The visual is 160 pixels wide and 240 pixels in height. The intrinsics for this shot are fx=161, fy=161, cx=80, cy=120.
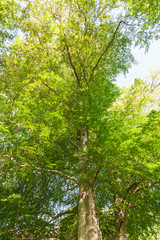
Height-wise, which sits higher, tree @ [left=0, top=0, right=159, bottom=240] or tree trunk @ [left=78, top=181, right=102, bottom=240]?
tree @ [left=0, top=0, right=159, bottom=240]

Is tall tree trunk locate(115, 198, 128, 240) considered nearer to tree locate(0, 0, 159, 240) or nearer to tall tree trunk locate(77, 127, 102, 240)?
tall tree trunk locate(77, 127, 102, 240)

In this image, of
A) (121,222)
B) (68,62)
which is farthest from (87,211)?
(68,62)

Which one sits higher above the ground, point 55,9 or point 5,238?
point 55,9

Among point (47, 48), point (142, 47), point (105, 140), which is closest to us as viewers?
point (105, 140)

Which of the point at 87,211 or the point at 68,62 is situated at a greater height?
the point at 68,62

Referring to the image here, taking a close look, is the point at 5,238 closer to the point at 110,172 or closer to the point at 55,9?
the point at 110,172

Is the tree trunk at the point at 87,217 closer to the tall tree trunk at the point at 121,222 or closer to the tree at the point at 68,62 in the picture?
the tree at the point at 68,62

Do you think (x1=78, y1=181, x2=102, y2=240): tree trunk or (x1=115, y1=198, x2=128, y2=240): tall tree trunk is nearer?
(x1=78, y1=181, x2=102, y2=240): tree trunk

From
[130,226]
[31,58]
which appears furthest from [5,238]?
[31,58]

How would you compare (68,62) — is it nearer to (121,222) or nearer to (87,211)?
(87,211)

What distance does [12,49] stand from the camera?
24.6ft

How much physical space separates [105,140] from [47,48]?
19.7 feet

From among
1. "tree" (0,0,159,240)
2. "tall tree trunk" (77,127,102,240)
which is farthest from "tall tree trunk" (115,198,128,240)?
"tree" (0,0,159,240)

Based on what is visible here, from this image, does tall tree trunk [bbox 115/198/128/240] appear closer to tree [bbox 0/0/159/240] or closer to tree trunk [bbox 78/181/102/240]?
tree trunk [bbox 78/181/102/240]
